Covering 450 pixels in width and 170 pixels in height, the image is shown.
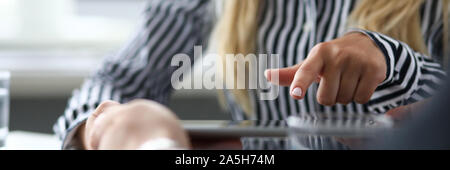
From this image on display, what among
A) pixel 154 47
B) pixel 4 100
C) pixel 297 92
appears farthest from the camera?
pixel 154 47

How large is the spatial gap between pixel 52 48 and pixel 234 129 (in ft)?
1.08

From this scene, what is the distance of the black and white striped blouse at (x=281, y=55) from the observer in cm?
28

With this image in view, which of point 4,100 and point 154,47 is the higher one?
point 154,47

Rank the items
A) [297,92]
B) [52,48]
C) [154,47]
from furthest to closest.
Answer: [154,47] → [52,48] → [297,92]

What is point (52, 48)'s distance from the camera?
1.78 ft

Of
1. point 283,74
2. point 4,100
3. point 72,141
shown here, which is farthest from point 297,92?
point 4,100

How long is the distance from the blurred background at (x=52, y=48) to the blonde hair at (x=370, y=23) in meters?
0.05

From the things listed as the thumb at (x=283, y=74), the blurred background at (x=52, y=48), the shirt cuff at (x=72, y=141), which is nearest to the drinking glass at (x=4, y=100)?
the blurred background at (x=52, y=48)

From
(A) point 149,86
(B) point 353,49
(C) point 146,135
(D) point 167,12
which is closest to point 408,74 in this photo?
(B) point 353,49

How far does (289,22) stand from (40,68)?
0.88 feet

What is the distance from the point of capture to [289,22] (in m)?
0.43

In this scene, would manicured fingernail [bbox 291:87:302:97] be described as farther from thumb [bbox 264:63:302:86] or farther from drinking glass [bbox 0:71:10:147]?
drinking glass [bbox 0:71:10:147]

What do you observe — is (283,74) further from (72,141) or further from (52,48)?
(52,48)
